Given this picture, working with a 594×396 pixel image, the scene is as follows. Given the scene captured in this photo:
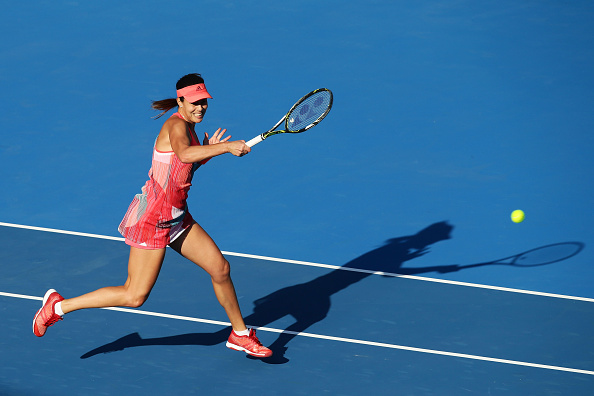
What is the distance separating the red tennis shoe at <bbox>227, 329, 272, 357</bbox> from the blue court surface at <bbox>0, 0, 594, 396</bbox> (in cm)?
12

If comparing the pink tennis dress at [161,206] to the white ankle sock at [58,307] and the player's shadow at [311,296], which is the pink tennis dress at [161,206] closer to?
the white ankle sock at [58,307]

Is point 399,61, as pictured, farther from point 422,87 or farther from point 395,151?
point 395,151

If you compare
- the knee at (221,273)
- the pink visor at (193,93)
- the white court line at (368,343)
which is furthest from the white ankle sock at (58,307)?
the pink visor at (193,93)

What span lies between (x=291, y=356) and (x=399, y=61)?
253 inches

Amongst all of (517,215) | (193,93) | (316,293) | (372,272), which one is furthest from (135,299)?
(517,215)

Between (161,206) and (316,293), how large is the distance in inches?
77.1

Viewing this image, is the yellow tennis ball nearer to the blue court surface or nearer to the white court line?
the blue court surface

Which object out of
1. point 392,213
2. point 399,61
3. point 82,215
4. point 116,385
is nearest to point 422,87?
point 399,61

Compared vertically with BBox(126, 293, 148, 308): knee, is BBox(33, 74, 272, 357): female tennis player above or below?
above

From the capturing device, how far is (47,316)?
22.4ft

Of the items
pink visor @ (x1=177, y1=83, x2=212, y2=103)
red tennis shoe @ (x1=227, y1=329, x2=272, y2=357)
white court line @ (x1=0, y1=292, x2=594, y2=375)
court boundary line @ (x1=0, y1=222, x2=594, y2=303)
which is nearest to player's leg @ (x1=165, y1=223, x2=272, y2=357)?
red tennis shoe @ (x1=227, y1=329, x2=272, y2=357)

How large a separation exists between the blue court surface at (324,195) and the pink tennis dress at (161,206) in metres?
0.91

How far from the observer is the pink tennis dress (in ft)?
21.3

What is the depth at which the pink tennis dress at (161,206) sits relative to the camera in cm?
650
